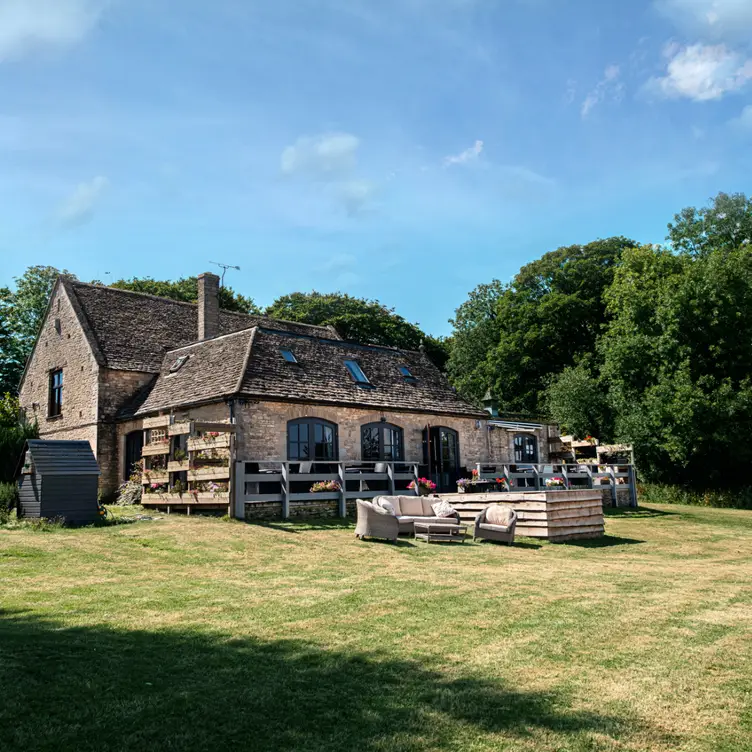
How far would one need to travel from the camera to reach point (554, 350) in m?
45.1

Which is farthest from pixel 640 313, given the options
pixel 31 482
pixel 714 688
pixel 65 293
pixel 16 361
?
pixel 16 361

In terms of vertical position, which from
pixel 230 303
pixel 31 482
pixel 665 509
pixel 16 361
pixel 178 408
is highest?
pixel 230 303

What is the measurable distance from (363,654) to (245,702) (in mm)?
1455

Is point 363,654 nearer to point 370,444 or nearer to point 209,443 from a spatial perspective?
point 209,443

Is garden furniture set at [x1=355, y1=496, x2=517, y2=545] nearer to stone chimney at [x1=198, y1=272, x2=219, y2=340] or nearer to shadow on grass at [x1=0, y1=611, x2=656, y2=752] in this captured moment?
shadow on grass at [x1=0, y1=611, x2=656, y2=752]

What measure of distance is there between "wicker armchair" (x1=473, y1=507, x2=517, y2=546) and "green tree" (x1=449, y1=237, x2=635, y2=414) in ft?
94.9

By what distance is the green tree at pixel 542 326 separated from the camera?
44062 millimetres

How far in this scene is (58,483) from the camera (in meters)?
15.1

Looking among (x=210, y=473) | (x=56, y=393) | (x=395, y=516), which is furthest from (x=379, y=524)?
(x=56, y=393)

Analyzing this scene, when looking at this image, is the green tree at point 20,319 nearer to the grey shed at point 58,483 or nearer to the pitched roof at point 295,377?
the pitched roof at point 295,377

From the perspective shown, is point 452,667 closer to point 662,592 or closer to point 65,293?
point 662,592

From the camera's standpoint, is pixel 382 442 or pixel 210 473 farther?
pixel 382 442

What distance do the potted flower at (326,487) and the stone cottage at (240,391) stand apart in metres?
1.98

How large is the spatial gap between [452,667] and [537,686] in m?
0.74
